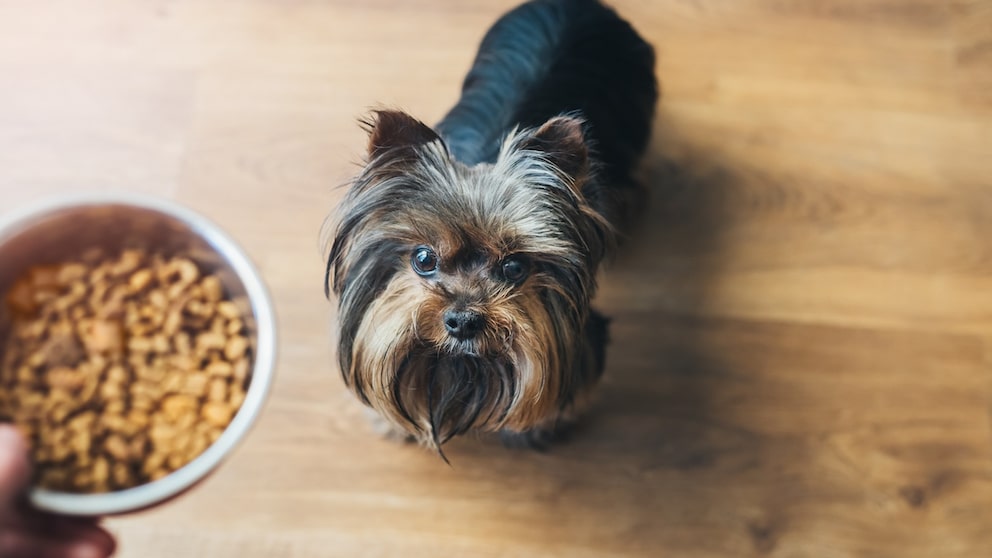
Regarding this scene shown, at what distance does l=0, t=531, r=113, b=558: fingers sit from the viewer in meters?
1.21

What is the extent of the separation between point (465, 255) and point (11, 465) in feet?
2.06

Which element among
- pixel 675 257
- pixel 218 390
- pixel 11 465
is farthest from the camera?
pixel 675 257

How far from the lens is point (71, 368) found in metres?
1.49

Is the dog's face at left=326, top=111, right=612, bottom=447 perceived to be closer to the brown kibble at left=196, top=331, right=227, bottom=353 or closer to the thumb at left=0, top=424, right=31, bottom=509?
the brown kibble at left=196, top=331, right=227, bottom=353

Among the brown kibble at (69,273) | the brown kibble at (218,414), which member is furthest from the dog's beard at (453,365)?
the brown kibble at (69,273)

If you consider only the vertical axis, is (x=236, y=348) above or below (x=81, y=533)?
above

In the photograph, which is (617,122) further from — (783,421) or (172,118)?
(172,118)

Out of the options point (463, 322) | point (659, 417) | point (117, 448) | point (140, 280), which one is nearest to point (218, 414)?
point (117, 448)

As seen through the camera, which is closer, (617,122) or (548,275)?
(548,275)

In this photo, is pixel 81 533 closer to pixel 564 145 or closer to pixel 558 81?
pixel 564 145

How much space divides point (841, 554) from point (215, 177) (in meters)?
1.40

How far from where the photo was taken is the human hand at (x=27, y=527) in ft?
3.79

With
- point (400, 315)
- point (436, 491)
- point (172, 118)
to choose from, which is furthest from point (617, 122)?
point (172, 118)

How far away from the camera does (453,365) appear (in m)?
1.34
